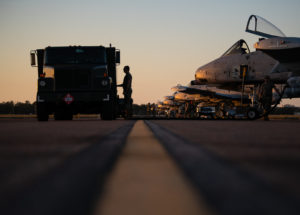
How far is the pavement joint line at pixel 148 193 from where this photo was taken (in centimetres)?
83

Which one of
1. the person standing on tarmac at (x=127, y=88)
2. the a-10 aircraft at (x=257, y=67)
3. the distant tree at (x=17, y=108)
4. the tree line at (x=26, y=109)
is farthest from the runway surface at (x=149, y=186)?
the distant tree at (x=17, y=108)

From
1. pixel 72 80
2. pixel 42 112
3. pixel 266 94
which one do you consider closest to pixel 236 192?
pixel 42 112

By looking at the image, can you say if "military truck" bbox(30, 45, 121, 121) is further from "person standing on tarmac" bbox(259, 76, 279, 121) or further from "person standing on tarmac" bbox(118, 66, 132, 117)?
"person standing on tarmac" bbox(259, 76, 279, 121)

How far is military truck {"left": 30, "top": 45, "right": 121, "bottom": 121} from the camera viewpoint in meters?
11.9

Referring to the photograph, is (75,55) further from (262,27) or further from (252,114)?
(262,27)

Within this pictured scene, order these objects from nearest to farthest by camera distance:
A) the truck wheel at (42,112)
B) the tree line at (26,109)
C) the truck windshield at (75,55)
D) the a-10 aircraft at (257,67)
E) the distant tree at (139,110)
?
1. the truck wheel at (42,112)
2. the truck windshield at (75,55)
3. the a-10 aircraft at (257,67)
4. the distant tree at (139,110)
5. the tree line at (26,109)

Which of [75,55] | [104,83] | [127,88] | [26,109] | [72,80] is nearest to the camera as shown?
[104,83]

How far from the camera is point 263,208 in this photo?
32.2 inches

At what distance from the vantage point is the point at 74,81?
12.4m

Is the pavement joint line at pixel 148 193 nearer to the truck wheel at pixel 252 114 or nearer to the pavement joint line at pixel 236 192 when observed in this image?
the pavement joint line at pixel 236 192

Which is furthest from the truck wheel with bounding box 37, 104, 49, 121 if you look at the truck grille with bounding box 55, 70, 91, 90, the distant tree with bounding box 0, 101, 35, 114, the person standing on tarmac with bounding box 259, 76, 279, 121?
the distant tree with bounding box 0, 101, 35, 114

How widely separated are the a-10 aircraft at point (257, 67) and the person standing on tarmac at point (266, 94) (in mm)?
289

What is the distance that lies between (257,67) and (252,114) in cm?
561

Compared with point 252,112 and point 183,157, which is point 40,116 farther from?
point 183,157
